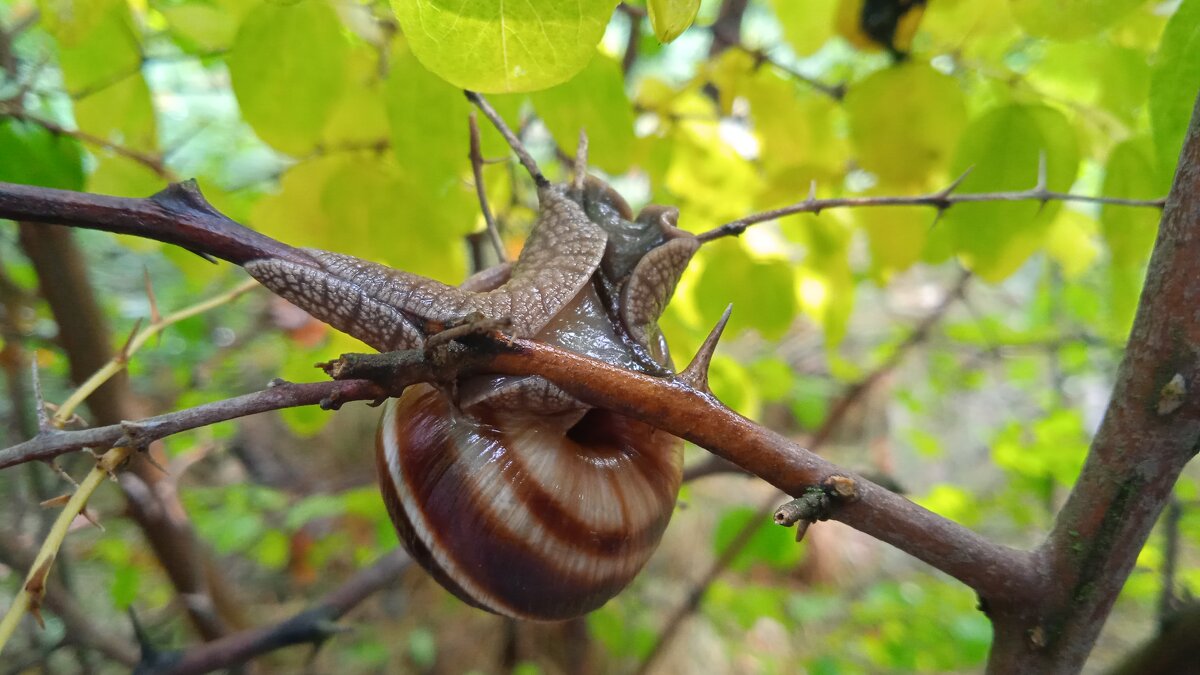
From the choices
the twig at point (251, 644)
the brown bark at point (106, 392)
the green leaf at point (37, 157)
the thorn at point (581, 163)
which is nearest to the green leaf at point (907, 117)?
the thorn at point (581, 163)

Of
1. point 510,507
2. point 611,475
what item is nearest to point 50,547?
point 510,507

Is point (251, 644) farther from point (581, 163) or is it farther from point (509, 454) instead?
point (581, 163)

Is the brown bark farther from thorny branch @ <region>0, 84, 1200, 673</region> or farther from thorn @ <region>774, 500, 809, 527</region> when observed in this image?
thorn @ <region>774, 500, 809, 527</region>

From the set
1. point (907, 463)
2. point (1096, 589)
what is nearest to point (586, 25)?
point (1096, 589)

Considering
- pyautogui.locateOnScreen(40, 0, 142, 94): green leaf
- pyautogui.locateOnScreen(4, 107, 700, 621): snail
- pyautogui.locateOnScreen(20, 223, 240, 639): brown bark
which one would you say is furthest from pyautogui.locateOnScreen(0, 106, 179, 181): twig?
pyautogui.locateOnScreen(4, 107, 700, 621): snail

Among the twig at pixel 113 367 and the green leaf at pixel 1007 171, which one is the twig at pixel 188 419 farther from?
the green leaf at pixel 1007 171
